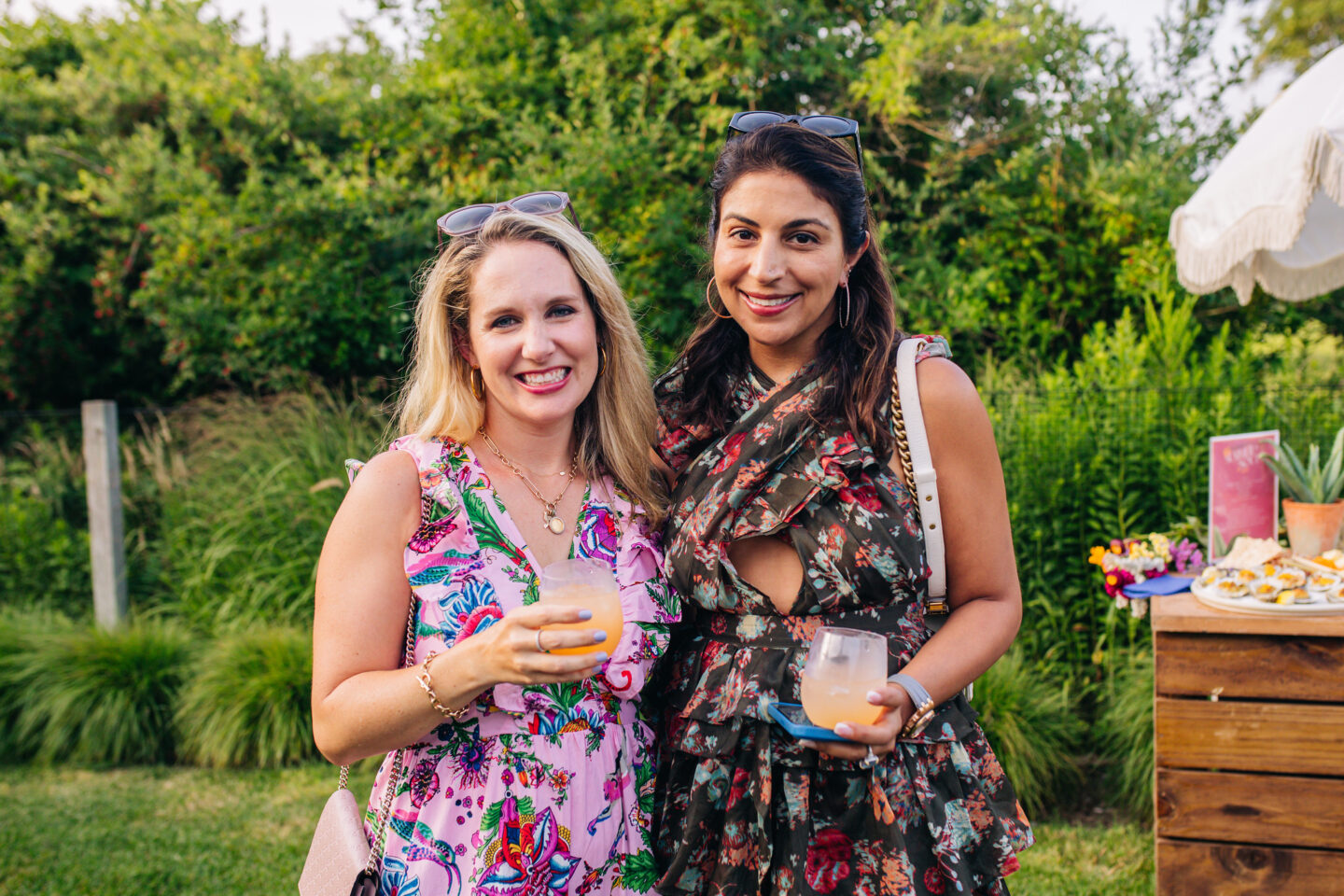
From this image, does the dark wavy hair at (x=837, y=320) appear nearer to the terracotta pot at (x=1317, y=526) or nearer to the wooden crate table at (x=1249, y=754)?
the wooden crate table at (x=1249, y=754)

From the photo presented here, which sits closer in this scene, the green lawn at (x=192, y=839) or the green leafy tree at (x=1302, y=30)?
the green lawn at (x=192, y=839)

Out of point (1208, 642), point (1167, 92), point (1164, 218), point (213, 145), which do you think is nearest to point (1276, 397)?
point (1164, 218)

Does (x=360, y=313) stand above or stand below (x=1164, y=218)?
below

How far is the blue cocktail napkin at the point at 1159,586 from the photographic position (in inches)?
137

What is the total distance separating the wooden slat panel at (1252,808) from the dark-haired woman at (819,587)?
159cm

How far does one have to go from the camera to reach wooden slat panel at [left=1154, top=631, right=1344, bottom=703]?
3064mm

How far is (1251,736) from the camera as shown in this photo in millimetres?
3121

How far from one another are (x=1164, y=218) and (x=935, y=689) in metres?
5.39

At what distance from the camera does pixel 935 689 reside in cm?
187

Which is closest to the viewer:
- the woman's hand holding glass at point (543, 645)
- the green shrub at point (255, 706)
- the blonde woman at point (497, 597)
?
the woman's hand holding glass at point (543, 645)

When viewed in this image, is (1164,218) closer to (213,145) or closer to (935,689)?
(935,689)

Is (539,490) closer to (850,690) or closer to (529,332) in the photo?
(529,332)

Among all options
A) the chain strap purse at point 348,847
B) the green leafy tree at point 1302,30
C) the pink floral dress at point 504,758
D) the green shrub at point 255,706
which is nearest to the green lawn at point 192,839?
the green shrub at point 255,706

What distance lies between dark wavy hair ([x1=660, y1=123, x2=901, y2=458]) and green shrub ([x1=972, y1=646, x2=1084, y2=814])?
2899mm
